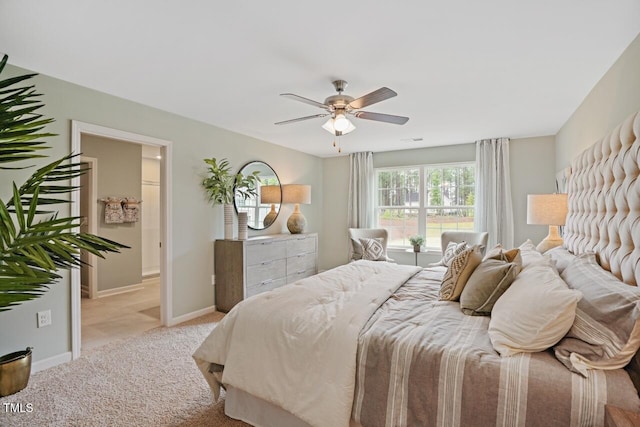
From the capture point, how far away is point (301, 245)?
487 centimetres

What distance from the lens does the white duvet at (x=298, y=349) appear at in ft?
4.98

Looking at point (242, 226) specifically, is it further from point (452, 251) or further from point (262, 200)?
point (452, 251)

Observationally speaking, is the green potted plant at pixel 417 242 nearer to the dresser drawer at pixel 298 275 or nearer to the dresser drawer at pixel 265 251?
the dresser drawer at pixel 298 275

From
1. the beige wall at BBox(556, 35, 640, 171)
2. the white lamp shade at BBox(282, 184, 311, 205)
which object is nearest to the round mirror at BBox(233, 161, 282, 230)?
the white lamp shade at BBox(282, 184, 311, 205)

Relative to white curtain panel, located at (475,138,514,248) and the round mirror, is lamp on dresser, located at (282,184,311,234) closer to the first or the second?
the round mirror

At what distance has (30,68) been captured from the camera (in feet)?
8.04

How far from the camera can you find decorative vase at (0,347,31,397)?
2160mm

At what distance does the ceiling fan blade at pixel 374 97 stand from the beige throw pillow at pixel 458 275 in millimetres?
1276

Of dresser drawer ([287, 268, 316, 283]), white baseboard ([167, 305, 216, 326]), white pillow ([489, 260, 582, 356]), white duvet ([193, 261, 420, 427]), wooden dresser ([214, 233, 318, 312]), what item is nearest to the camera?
white pillow ([489, 260, 582, 356])

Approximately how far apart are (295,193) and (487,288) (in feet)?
11.7

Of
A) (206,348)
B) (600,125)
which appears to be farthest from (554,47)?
(206,348)

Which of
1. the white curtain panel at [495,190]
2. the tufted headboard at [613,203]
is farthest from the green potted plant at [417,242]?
the tufted headboard at [613,203]

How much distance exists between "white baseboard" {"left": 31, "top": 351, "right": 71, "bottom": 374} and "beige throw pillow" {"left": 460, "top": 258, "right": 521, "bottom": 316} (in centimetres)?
325

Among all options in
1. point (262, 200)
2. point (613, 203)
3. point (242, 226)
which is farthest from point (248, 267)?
point (613, 203)
